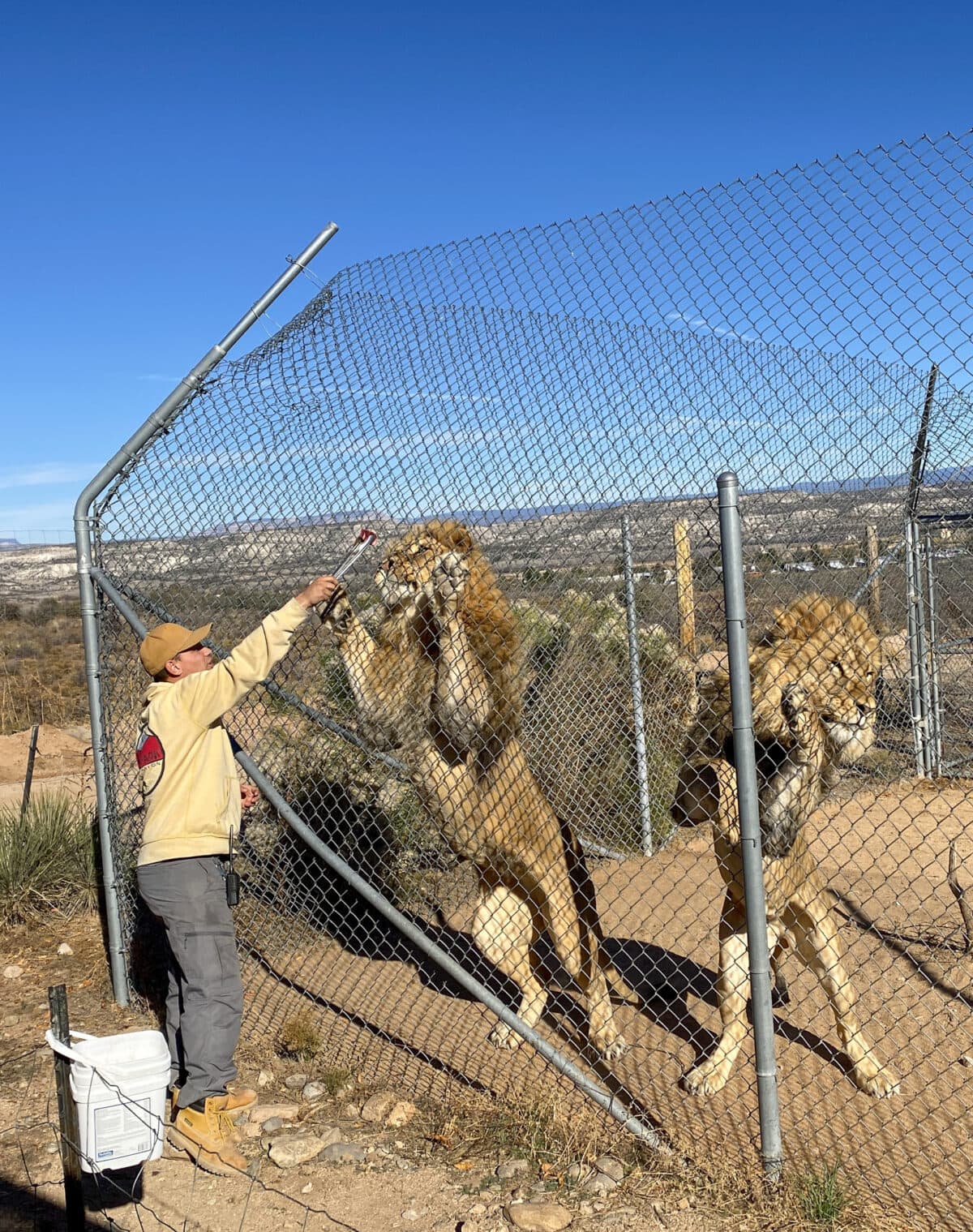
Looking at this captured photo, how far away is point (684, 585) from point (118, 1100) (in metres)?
3.16

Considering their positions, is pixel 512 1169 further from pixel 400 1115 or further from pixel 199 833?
pixel 199 833

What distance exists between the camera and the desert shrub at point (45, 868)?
242 inches

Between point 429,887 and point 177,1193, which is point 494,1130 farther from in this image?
point 429,887

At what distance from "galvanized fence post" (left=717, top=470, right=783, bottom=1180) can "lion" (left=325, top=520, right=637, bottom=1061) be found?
1255mm

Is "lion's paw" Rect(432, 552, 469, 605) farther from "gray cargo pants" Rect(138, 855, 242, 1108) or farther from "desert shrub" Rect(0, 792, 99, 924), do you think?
"desert shrub" Rect(0, 792, 99, 924)

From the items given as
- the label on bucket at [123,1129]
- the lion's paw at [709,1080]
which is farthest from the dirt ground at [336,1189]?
the lion's paw at [709,1080]

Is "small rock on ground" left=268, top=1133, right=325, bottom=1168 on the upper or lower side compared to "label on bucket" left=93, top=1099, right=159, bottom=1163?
lower

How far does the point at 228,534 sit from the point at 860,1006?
3.77 metres

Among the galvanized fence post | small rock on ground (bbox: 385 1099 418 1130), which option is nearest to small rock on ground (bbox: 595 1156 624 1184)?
the galvanized fence post

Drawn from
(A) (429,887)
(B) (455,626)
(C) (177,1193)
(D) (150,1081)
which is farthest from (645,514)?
(A) (429,887)

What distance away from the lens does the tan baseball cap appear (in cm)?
409

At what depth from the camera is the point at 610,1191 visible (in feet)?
11.1

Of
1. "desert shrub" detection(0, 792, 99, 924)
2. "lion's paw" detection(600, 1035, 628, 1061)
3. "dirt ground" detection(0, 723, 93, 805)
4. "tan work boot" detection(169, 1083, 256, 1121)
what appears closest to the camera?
"tan work boot" detection(169, 1083, 256, 1121)

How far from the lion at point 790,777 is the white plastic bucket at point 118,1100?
2.04m
